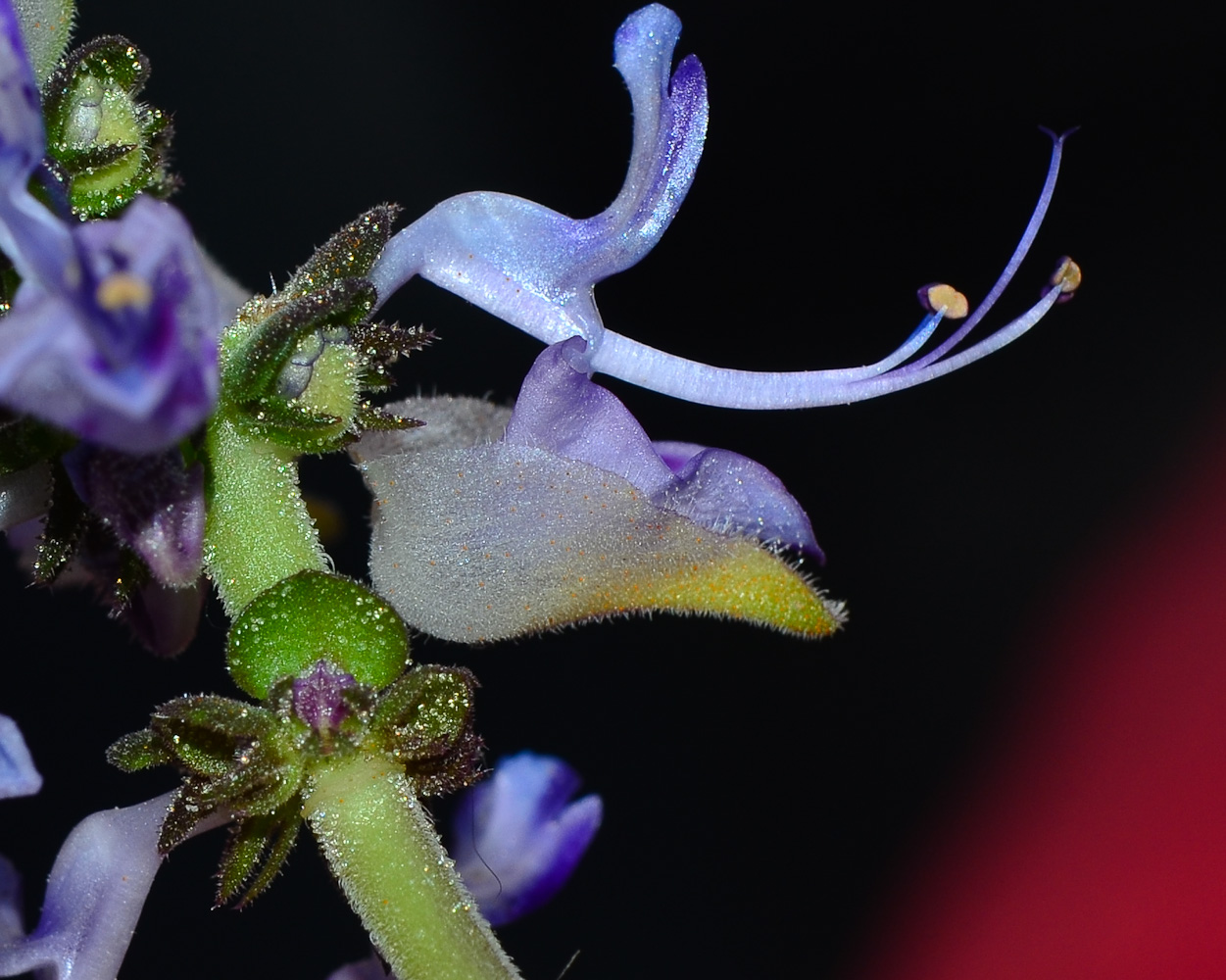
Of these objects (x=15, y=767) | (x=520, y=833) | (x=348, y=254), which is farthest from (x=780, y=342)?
(x=15, y=767)

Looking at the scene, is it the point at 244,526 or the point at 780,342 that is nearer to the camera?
the point at 244,526

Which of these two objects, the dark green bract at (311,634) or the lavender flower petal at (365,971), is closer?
the dark green bract at (311,634)

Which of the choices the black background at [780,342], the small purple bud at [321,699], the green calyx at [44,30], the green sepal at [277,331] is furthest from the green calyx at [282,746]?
the black background at [780,342]

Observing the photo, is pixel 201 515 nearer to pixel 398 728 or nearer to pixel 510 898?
pixel 398 728

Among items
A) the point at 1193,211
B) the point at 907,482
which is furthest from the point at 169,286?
the point at 1193,211

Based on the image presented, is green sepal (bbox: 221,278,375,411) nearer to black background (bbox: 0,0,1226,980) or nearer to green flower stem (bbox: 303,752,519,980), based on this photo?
green flower stem (bbox: 303,752,519,980)

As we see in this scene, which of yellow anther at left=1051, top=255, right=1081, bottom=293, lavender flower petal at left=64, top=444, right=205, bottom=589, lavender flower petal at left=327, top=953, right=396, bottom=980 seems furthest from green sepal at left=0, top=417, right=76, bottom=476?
yellow anther at left=1051, top=255, right=1081, bottom=293

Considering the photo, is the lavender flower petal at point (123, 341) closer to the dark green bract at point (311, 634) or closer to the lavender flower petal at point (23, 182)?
the lavender flower petal at point (23, 182)

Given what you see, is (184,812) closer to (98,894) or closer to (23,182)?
(98,894)
